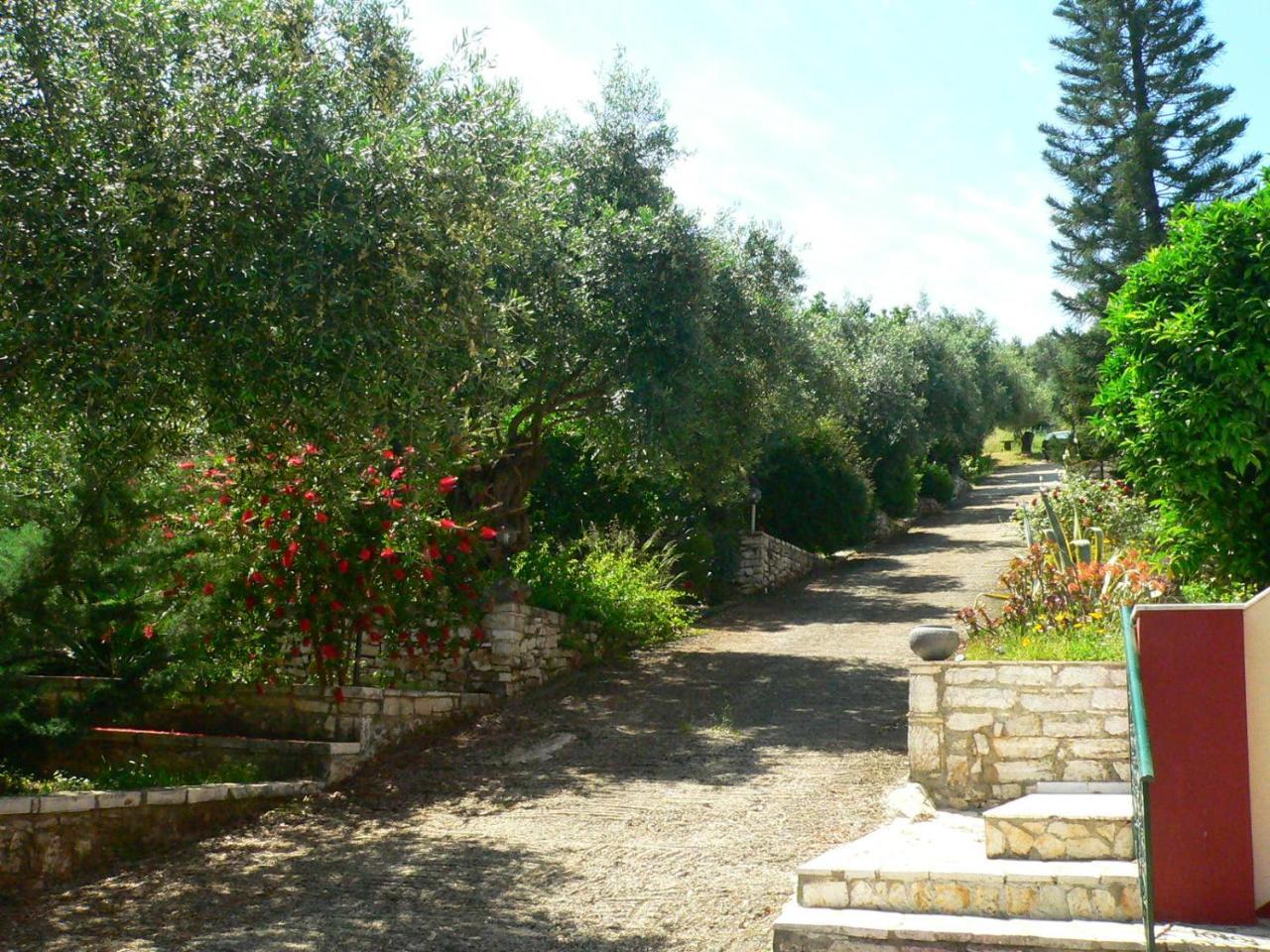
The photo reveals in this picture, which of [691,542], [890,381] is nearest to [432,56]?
[691,542]

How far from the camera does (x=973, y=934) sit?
5234 mm

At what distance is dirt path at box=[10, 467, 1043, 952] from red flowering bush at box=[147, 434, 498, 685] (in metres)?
1.29

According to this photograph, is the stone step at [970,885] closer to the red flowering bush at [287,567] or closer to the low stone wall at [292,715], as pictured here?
the red flowering bush at [287,567]

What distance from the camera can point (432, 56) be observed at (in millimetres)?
8500

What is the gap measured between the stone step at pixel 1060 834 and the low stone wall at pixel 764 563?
14.0m

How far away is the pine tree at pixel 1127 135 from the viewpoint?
21.9 m

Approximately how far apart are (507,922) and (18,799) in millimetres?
3174

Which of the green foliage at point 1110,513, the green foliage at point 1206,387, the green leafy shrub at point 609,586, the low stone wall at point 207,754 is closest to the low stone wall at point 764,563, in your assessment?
the green leafy shrub at point 609,586

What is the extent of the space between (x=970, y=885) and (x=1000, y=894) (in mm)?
142

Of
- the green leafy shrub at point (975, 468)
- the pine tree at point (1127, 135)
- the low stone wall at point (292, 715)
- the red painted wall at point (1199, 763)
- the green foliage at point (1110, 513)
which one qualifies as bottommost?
the low stone wall at point (292, 715)

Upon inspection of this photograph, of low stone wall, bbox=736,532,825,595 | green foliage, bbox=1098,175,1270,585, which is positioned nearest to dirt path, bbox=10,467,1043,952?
green foliage, bbox=1098,175,1270,585

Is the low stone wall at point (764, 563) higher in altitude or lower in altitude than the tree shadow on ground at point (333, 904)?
higher

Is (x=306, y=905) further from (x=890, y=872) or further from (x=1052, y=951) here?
(x=1052, y=951)

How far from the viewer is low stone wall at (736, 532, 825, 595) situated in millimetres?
20172
